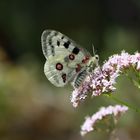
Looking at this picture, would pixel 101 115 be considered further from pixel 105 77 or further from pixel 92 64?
pixel 105 77

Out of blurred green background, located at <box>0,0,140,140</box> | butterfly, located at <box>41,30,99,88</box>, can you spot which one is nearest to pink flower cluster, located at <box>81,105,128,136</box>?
butterfly, located at <box>41,30,99,88</box>

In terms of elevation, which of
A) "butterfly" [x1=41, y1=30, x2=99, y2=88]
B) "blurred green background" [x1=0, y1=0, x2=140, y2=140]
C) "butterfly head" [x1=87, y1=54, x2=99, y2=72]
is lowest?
"butterfly head" [x1=87, y1=54, x2=99, y2=72]

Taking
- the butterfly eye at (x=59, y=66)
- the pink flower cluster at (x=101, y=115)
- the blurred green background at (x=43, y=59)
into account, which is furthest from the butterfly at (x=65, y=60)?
the blurred green background at (x=43, y=59)

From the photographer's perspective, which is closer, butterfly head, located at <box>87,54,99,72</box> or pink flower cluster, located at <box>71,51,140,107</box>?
pink flower cluster, located at <box>71,51,140,107</box>

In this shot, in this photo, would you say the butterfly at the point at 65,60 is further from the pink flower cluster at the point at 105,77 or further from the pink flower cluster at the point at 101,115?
the pink flower cluster at the point at 101,115

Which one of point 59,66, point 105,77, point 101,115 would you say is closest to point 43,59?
point 101,115

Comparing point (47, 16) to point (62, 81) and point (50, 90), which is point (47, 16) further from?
point (62, 81)

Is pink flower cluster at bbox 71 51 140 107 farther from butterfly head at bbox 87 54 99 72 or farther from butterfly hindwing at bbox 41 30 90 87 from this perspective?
butterfly hindwing at bbox 41 30 90 87
